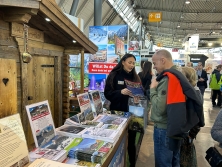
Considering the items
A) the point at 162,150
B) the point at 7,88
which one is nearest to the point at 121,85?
the point at 162,150

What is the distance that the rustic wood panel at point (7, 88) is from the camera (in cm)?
103

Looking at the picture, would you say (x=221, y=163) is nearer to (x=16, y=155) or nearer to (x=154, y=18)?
(x=16, y=155)

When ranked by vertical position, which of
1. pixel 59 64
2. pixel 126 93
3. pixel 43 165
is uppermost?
pixel 59 64

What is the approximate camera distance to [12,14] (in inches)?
64.4

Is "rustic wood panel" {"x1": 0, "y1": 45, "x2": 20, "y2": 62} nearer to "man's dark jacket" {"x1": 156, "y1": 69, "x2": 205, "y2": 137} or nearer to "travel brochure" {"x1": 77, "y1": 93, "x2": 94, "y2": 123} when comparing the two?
"travel brochure" {"x1": 77, "y1": 93, "x2": 94, "y2": 123}

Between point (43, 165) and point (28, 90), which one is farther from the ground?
point (28, 90)

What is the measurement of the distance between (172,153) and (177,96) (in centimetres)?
70

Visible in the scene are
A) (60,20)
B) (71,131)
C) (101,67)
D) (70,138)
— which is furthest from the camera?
(101,67)

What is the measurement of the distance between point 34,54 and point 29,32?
0.83ft

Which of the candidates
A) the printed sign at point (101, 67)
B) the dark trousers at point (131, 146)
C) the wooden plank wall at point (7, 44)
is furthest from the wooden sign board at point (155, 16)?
the wooden plank wall at point (7, 44)

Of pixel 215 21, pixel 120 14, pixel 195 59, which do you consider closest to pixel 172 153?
pixel 195 59

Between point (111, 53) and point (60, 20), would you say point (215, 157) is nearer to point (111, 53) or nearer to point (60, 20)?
point (60, 20)

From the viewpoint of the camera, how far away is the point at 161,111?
1.81m

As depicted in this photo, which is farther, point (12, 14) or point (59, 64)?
point (59, 64)
